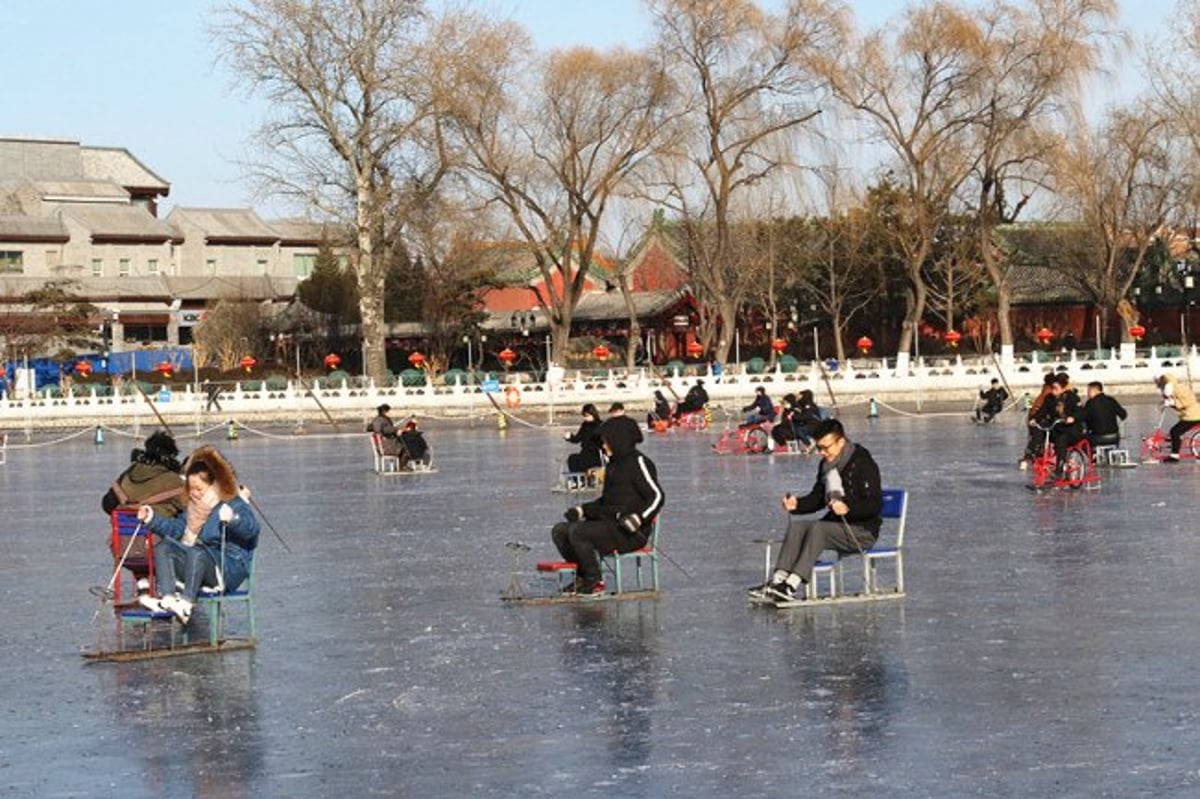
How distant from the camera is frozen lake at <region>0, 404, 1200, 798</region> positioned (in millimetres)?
8289

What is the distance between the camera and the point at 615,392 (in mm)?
58000

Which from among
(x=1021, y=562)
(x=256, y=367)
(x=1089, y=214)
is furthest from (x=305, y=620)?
(x=256, y=367)

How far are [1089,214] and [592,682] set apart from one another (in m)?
62.7

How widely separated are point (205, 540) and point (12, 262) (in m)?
81.1

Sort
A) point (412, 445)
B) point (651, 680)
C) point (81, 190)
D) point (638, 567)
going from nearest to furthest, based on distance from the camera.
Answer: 1. point (651, 680)
2. point (638, 567)
3. point (412, 445)
4. point (81, 190)

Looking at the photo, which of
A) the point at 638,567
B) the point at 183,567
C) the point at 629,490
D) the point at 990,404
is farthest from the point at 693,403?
the point at 183,567

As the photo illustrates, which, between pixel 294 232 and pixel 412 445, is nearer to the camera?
pixel 412 445

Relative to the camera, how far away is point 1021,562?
50.9ft

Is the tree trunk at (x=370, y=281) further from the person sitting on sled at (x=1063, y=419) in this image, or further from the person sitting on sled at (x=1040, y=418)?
the person sitting on sled at (x=1063, y=419)

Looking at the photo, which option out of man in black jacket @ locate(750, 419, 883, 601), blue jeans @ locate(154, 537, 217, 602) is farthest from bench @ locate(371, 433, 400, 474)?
blue jeans @ locate(154, 537, 217, 602)

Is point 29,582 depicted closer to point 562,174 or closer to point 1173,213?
point 562,174

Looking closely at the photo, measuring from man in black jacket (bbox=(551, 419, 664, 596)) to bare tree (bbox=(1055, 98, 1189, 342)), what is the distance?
55.3 m

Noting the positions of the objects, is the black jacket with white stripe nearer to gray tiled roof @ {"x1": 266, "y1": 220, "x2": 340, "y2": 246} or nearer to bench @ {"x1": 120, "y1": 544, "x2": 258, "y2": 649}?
bench @ {"x1": 120, "y1": 544, "x2": 258, "y2": 649}

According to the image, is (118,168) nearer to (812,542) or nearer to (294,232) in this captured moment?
(294,232)
